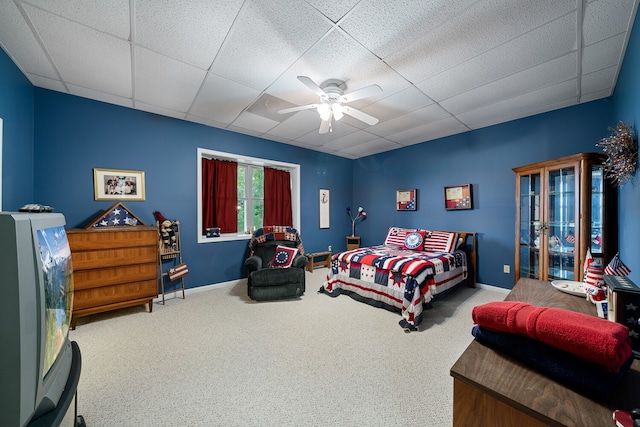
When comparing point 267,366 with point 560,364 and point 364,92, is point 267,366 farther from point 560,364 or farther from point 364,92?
point 364,92

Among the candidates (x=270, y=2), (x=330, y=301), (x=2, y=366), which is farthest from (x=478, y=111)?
(x=2, y=366)

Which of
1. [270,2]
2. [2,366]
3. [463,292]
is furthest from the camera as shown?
[463,292]

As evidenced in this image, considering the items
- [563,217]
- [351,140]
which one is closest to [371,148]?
[351,140]

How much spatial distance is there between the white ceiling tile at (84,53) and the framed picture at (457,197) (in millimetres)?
4608

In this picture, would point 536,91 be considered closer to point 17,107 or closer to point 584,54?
A: point 584,54

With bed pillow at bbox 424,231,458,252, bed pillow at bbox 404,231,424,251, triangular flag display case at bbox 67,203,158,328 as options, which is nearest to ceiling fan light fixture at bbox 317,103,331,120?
triangular flag display case at bbox 67,203,158,328

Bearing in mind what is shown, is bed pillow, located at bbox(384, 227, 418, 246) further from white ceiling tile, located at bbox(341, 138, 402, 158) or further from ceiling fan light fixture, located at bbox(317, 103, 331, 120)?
ceiling fan light fixture, located at bbox(317, 103, 331, 120)

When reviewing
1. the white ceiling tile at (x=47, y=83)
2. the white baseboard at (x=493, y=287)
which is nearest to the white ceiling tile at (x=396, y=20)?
the white ceiling tile at (x=47, y=83)

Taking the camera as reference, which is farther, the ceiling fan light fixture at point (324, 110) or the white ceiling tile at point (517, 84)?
the ceiling fan light fixture at point (324, 110)

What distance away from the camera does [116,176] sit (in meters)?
3.07

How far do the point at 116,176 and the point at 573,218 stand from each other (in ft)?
17.8

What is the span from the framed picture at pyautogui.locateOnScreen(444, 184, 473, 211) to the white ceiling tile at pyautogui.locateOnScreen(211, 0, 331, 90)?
135 inches

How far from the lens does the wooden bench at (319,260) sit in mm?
4879

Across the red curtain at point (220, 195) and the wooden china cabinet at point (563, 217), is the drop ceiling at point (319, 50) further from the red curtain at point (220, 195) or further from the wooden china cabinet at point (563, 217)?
the red curtain at point (220, 195)
